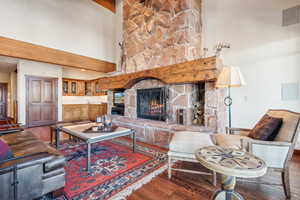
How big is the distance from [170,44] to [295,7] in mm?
2429

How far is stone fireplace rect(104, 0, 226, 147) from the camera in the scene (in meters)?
2.87

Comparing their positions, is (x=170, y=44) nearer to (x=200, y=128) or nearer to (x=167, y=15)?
(x=167, y=15)

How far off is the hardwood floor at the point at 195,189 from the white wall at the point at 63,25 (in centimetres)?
472

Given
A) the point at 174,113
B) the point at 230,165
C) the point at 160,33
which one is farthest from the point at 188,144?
the point at 160,33

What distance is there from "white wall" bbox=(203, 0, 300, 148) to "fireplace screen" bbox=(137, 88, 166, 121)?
5.53 ft

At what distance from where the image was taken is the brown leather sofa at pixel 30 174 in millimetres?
1141

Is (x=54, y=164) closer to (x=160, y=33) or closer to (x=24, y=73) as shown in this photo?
(x=160, y=33)

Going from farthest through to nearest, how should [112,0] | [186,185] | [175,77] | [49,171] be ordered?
[112,0] < [175,77] < [186,185] < [49,171]

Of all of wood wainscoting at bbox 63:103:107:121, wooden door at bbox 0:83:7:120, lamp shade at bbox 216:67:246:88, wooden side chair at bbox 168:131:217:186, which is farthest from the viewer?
wooden door at bbox 0:83:7:120

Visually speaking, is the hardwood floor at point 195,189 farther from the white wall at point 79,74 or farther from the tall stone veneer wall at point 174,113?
the white wall at point 79,74

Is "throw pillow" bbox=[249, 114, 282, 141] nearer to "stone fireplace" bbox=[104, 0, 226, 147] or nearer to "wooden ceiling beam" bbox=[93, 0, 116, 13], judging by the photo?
"stone fireplace" bbox=[104, 0, 226, 147]

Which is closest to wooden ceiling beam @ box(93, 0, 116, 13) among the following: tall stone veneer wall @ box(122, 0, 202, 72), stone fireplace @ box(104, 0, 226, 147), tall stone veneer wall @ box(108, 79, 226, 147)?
tall stone veneer wall @ box(122, 0, 202, 72)

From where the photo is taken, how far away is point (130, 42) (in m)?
4.50

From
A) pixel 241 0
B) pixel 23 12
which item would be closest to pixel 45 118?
pixel 23 12
